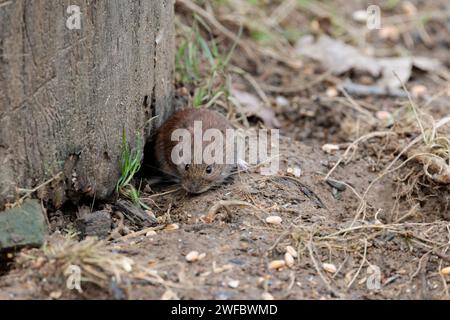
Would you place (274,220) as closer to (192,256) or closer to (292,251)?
(292,251)

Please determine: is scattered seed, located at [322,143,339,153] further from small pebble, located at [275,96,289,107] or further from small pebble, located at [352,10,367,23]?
small pebble, located at [352,10,367,23]

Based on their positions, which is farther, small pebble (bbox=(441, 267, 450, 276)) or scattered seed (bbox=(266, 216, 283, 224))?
scattered seed (bbox=(266, 216, 283, 224))

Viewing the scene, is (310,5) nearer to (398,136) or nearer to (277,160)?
(398,136)

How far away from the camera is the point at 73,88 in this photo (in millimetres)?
4066

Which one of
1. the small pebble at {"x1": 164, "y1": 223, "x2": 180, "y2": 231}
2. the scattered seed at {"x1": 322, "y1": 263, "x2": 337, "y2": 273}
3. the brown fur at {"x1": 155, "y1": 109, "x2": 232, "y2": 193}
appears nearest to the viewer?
the scattered seed at {"x1": 322, "y1": 263, "x2": 337, "y2": 273}

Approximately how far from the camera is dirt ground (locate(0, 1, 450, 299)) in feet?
12.4

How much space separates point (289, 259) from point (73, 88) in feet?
4.66

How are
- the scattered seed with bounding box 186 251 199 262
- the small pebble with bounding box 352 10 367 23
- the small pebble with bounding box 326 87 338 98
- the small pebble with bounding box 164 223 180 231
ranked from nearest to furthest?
the scattered seed with bounding box 186 251 199 262 → the small pebble with bounding box 164 223 180 231 → the small pebble with bounding box 326 87 338 98 → the small pebble with bounding box 352 10 367 23

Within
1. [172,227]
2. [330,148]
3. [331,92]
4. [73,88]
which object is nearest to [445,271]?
[172,227]

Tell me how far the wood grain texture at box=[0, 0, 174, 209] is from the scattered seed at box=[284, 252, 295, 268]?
1167 millimetres

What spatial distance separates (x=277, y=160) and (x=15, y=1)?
225 cm

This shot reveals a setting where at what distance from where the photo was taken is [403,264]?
4.21 m

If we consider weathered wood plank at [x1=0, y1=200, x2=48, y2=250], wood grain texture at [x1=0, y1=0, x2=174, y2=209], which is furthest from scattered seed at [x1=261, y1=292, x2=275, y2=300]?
wood grain texture at [x1=0, y1=0, x2=174, y2=209]
